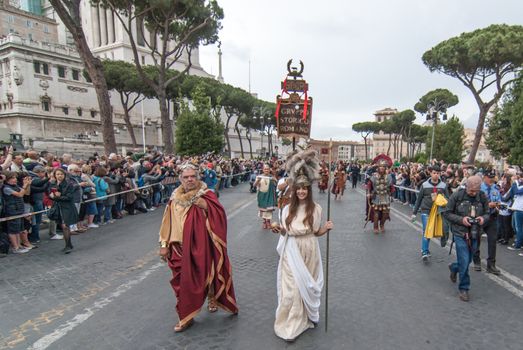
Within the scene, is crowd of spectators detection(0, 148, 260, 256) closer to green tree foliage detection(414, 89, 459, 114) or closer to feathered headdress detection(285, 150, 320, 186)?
feathered headdress detection(285, 150, 320, 186)

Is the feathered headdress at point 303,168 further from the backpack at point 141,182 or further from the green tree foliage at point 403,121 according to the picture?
the green tree foliage at point 403,121

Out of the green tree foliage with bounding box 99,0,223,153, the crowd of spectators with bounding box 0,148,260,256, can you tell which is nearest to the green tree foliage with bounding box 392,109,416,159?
the green tree foliage with bounding box 99,0,223,153

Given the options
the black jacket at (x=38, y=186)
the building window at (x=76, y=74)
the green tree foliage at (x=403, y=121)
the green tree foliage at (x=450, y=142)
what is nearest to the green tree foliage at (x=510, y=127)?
the green tree foliage at (x=450, y=142)

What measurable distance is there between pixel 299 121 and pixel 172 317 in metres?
6.58

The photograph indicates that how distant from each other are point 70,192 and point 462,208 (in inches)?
278

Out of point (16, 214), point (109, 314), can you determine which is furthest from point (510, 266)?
point (16, 214)

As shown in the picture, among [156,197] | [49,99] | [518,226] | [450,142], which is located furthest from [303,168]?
[49,99]

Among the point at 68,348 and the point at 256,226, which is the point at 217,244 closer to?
the point at 68,348

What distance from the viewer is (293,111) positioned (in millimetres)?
9188

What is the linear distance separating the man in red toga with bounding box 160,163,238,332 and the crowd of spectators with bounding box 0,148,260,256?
4158 mm

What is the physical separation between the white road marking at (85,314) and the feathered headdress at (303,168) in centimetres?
288

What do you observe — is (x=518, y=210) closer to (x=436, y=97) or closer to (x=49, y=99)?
(x=436, y=97)

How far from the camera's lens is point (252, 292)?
464 cm

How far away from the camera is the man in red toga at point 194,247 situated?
11.7 ft
